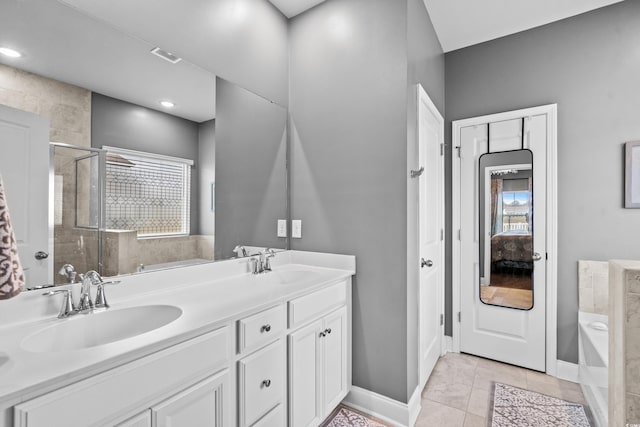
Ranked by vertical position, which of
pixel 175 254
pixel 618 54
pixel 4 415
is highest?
pixel 618 54

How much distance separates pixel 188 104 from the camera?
1734mm

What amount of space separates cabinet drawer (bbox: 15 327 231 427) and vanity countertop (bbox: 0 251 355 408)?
23mm

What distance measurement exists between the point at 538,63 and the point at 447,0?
0.98 metres

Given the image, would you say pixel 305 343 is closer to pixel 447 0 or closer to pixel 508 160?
pixel 508 160

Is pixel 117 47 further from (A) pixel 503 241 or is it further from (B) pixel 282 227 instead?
(A) pixel 503 241

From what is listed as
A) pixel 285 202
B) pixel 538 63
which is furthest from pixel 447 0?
pixel 285 202

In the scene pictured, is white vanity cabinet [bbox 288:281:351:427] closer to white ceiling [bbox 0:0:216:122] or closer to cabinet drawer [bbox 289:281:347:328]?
cabinet drawer [bbox 289:281:347:328]

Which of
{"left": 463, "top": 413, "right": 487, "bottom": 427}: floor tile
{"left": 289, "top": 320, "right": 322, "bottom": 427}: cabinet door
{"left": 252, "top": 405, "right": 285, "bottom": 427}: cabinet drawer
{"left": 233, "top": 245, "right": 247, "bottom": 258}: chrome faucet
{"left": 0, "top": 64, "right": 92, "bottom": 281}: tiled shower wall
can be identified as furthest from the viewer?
{"left": 233, "top": 245, "right": 247, "bottom": 258}: chrome faucet

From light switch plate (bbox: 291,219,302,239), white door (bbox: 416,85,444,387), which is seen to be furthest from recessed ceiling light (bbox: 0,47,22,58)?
white door (bbox: 416,85,444,387)

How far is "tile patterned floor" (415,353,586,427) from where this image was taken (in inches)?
75.7

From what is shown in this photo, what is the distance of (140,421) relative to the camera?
0.90 metres

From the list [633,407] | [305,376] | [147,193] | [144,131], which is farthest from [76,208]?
[633,407]

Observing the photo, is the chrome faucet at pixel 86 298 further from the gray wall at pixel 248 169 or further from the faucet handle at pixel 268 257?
the faucet handle at pixel 268 257

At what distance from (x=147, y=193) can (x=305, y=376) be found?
1.23 m
